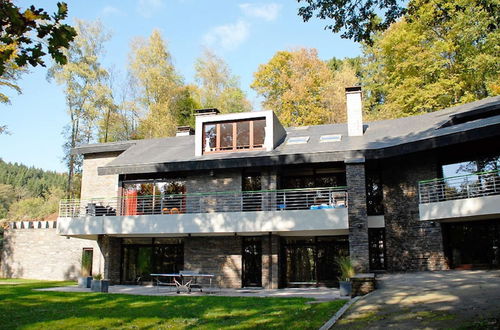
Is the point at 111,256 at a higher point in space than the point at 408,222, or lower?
lower

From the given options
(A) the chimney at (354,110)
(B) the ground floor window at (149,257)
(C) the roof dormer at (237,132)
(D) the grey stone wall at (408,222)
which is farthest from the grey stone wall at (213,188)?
(D) the grey stone wall at (408,222)

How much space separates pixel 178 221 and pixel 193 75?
24.5 meters

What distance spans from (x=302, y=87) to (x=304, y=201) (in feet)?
55.8

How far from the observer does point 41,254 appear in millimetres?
23953

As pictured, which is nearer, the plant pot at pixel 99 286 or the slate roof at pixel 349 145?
the slate roof at pixel 349 145

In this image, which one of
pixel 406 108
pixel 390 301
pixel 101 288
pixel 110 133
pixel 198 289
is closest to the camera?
pixel 390 301

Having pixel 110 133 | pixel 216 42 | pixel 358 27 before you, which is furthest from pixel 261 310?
pixel 216 42

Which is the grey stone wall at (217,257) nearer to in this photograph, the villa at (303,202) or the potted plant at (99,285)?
the villa at (303,202)

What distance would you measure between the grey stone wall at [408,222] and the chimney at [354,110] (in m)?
2.20

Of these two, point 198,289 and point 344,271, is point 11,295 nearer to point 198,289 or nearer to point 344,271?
point 198,289

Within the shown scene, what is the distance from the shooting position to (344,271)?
15.2 metres

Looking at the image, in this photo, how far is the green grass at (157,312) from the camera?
30.6ft

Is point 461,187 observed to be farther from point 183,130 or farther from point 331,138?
point 183,130

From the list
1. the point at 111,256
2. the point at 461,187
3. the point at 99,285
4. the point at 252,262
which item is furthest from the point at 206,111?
the point at 461,187
